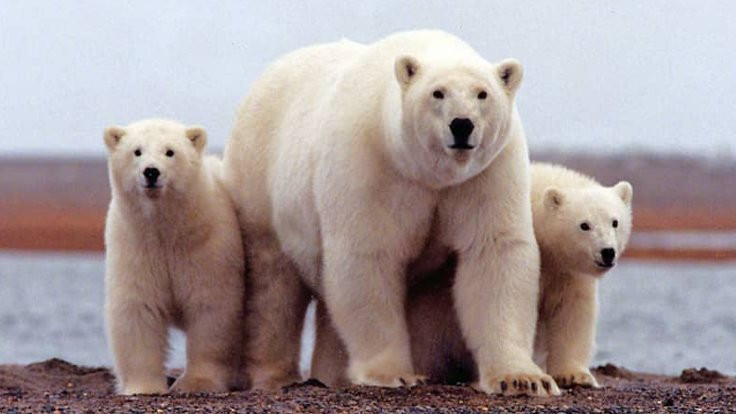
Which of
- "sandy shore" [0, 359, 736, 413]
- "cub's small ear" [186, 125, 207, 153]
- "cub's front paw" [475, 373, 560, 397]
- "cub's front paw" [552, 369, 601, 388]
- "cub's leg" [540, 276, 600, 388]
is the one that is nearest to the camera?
"sandy shore" [0, 359, 736, 413]

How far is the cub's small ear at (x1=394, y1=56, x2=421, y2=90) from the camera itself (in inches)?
353

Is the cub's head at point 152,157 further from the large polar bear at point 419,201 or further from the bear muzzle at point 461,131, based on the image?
the bear muzzle at point 461,131

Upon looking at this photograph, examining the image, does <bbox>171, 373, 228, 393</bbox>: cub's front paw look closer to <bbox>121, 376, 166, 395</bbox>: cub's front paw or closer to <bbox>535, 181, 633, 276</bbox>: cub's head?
<bbox>121, 376, 166, 395</bbox>: cub's front paw

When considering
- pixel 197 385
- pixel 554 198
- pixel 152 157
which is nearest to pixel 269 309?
pixel 197 385

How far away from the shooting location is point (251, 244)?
10711mm

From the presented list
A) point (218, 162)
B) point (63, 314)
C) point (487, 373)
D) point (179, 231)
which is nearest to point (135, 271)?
point (179, 231)

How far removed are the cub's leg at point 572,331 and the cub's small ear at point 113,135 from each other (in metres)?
2.77

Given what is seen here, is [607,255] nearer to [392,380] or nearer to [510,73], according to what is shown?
[510,73]

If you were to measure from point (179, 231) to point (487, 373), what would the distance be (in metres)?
2.15

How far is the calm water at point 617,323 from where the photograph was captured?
55.9 feet

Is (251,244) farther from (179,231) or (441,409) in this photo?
(441,409)

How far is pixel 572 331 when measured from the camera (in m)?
9.95


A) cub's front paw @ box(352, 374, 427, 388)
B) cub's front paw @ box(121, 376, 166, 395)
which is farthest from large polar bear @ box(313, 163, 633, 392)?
cub's front paw @ box(121, 376, 166, 395)

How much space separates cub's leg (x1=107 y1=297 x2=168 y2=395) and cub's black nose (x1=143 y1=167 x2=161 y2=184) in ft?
2.52
